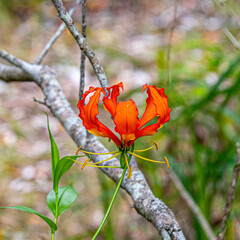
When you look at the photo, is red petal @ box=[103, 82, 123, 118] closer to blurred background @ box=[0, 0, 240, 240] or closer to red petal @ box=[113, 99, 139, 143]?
red petal @ box=[113, 99, 139, 143]

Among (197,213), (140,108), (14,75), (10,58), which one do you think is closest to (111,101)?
(197,213)

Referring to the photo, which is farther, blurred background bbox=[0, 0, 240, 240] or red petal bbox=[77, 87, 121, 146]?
blurred background bbox=[0, 0, 240, 240]

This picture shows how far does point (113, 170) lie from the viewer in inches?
26.5

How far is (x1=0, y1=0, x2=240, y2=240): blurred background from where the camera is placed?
55.5 inches

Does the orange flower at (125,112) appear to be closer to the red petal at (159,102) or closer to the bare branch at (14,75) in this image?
the red petal at (159,102)

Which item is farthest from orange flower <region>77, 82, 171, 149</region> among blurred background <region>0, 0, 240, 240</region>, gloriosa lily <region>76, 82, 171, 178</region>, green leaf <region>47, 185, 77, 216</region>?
blurred background <region>0, 0, 240, 240</region>

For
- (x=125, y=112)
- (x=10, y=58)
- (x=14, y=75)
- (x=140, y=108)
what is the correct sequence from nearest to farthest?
(x=125, y=112)
(x=10, y=58)
(x=14, y=75)
(x=140, y=108)

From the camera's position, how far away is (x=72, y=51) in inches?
130

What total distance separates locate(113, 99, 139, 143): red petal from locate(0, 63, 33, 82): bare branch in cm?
54

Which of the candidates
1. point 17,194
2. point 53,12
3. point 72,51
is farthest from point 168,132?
point 53,12

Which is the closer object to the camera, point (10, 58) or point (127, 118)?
point (127, 118)

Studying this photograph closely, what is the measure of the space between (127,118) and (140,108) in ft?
4.65

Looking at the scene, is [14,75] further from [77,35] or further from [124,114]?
[124,114]

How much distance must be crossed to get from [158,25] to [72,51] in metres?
0.99
